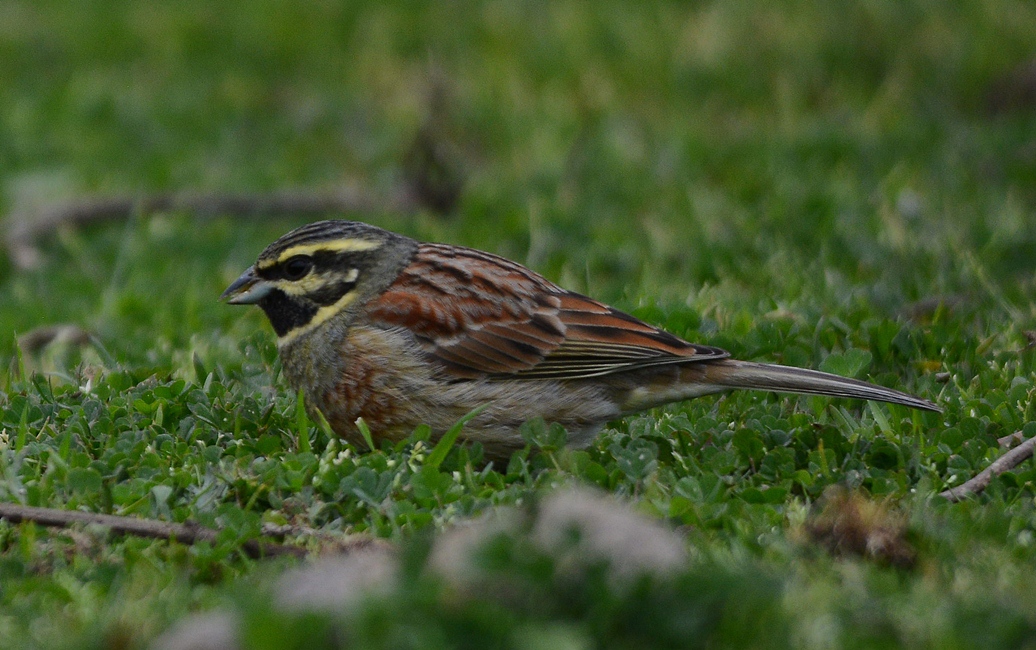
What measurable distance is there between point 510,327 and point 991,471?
192 cm

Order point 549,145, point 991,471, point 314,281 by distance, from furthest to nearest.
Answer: point 549,145 → point 314,281 → point 991,471

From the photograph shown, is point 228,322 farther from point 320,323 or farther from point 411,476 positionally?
point 411,476

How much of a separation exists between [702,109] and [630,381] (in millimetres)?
6722

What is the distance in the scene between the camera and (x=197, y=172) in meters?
11.3

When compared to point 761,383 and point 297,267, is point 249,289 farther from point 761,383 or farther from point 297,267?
point 761,383

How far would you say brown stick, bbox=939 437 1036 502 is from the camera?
15.9 ft

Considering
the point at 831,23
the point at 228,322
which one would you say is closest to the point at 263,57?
the point at 831,23

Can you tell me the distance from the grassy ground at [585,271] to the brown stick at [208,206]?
0.48 feet

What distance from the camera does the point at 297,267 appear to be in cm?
594

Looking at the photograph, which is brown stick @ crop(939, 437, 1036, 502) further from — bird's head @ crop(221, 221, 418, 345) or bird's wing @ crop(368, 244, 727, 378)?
bird's head @ crop(221, 221, 418, 345)

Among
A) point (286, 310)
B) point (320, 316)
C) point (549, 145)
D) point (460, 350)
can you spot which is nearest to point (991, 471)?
point (460, 350)

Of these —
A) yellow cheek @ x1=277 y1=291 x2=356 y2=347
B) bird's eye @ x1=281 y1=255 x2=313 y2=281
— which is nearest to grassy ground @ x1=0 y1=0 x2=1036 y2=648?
yellow cheek @ x1=277 y1=291 x2=356 y2=347

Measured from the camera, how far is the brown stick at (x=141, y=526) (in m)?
4.48

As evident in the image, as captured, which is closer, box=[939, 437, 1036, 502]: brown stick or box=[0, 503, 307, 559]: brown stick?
box=[0, 503, 307, 559]: brown stick
